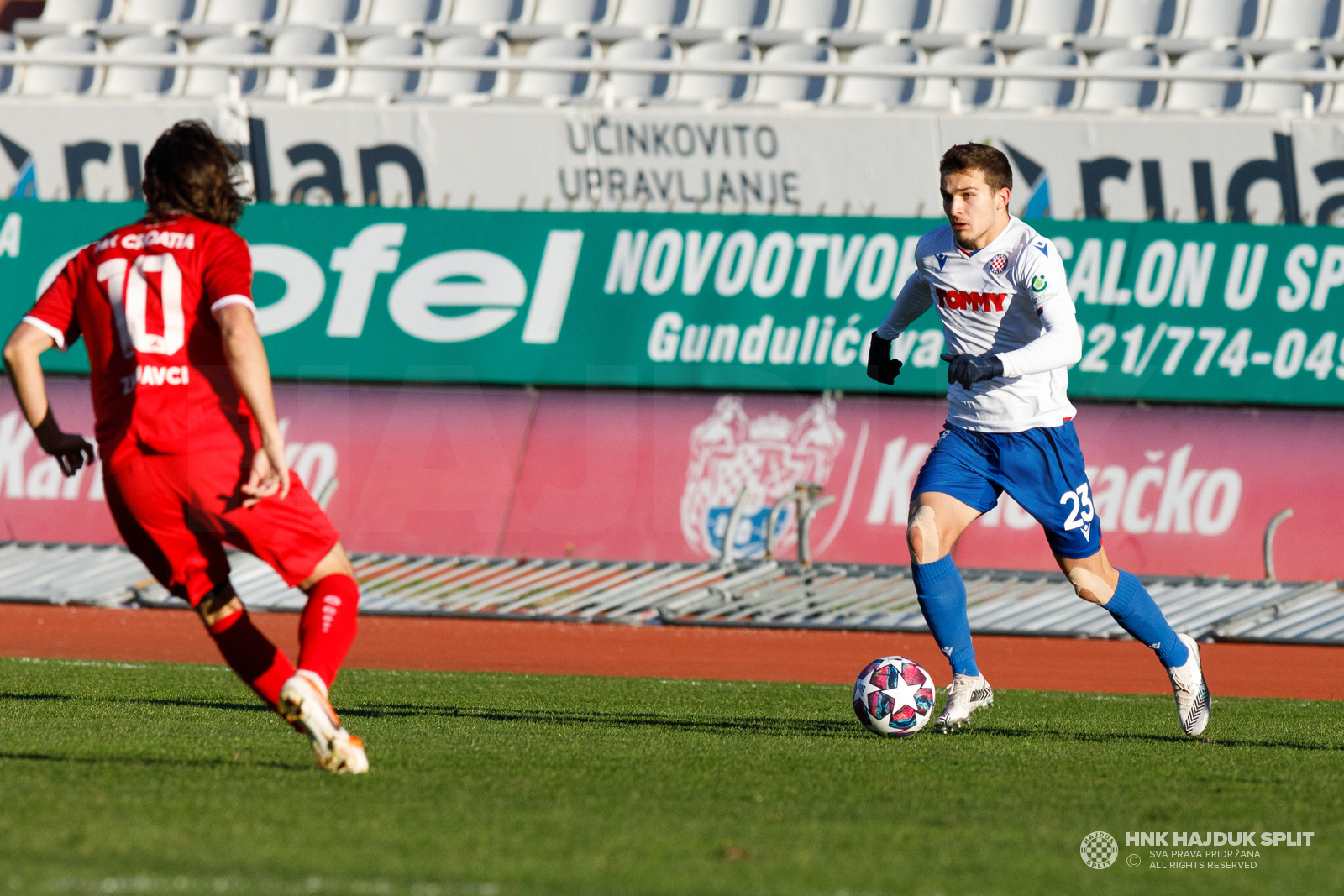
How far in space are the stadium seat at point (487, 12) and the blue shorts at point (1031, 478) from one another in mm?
14758

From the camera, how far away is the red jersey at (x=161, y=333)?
4.88 meters

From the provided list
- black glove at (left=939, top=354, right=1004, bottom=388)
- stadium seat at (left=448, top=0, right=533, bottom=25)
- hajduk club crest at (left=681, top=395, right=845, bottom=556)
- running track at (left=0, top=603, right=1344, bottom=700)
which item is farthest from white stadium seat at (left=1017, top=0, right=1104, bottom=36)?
black glove at (left=939, top=354, right=1004, bottom=388)

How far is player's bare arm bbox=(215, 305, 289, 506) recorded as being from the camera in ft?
15.5

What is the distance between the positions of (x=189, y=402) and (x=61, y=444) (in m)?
0.51

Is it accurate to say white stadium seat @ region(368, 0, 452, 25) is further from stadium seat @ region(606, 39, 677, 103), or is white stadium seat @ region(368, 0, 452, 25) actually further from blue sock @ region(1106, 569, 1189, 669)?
blue sock @ region(1106, 569, 1189, 669)

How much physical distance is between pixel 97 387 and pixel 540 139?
1154cm

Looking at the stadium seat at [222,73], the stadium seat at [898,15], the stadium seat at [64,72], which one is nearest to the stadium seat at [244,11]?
the stadium seat at [222,73]

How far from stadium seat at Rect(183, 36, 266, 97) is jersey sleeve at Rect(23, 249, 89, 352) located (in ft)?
44.1

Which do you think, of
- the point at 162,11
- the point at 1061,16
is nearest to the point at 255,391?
the point at 1061,16

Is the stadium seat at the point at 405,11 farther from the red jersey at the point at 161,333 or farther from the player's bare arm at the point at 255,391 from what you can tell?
the player's bare arm at the point at 255,391

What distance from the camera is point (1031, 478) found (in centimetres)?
658

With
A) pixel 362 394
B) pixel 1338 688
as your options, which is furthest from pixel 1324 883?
pixel 362 394

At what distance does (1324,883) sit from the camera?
3.67 meters

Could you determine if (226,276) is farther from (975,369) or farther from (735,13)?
(735,13)
